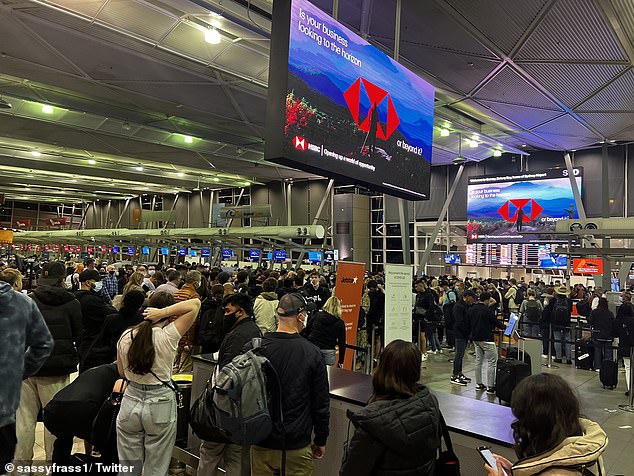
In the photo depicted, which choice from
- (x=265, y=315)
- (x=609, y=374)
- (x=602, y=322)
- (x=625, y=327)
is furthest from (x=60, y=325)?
(x=602, y=322)

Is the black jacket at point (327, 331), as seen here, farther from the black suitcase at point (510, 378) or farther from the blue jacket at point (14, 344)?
the blue jacket at point (14, 344)

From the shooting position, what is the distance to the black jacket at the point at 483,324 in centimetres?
735

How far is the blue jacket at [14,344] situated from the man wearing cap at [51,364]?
1.37 metres

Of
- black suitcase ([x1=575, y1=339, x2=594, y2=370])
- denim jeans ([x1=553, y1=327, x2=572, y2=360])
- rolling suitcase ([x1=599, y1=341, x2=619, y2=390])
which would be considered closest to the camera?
rolling suitcase ([x1=599, y1=341, x2=619, y2=390])

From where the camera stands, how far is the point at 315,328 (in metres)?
5.53

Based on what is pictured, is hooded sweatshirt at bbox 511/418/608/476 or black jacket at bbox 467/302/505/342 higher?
hooded sweatshirt at bbox 511/418/608/476

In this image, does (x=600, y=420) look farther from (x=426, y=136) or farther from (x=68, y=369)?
(x=68, y=369)

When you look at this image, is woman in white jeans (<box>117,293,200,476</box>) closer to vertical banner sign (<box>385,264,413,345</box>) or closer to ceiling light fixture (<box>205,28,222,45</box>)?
vertical banner sign (<box>385,264,413,345</box>)

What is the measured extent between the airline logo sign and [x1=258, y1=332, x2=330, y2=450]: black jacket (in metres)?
14.0

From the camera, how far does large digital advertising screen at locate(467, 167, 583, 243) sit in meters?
16.2

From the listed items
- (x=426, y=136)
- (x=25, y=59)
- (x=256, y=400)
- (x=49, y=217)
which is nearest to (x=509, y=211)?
(x=426, y=136)

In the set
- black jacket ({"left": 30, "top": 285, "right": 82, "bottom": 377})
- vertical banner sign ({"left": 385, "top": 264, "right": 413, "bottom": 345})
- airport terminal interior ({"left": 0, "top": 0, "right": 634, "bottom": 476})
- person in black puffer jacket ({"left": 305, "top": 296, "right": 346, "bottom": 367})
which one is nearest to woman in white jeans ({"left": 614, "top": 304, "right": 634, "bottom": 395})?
airport terminal interior ({"left": 0, "top": 0, "right": 634, "bottom": 476})

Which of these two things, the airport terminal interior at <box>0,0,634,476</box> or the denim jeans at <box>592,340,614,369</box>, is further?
the denim jeans at <box>592,340,614,369</box>

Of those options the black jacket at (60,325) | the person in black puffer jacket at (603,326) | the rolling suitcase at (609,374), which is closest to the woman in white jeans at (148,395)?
the black jacket at (60,325)
